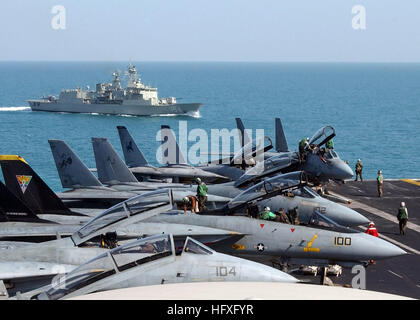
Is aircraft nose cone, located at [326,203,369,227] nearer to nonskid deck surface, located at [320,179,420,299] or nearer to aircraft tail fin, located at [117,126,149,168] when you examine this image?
nonskid deck surface, located at [320,179,420,299]

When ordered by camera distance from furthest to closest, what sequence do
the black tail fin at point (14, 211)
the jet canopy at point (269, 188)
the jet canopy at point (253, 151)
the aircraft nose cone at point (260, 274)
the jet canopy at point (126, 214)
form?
the jet canopy at point (253, 151) → the black tail fin at point (14, 211) → the jet canopy at point (269, 188) → the jet canopy at point (126, 214) → the aircraft nose cone at point (260, 274)

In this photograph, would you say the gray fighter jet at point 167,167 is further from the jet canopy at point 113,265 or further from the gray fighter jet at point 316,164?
the jet canopy at point 113,265

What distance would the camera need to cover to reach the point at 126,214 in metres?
15.3

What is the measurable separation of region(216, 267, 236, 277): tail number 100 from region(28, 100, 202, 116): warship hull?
3781 inches

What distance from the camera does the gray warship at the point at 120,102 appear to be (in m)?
109

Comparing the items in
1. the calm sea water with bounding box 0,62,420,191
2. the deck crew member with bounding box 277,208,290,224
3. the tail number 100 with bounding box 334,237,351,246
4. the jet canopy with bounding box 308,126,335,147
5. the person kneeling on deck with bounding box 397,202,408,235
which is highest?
the jet canopy with bounding box 308,126,335,147

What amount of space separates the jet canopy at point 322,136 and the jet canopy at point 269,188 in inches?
382

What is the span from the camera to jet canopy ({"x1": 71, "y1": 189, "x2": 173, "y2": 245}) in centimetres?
1515

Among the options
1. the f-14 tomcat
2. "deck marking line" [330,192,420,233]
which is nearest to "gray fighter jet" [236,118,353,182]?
"deck marking line" [330,192,420,233]

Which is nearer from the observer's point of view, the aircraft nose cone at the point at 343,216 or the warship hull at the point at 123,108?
the aircraft nose cone at the point at 343,216

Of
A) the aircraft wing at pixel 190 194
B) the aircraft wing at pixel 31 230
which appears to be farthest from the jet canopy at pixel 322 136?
the aircraft wing at pixel 31 230

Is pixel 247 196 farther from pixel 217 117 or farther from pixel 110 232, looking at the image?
pixel 217 117

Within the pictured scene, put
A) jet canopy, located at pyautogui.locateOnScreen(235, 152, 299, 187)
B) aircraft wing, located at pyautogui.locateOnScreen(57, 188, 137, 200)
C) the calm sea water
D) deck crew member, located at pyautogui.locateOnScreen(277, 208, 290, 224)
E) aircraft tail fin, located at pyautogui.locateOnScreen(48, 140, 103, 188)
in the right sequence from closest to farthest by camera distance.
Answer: deck crew member, located at pyautogui.locateOnScreen(277, 208, 290, 224) → jet canopy, located at pyautogui.locateOnScreen(235, 152, 299, 187) → aircraft wing, located at pyautogui.locateOnScreen(57, 188, 137, 200) → aircraft tail fin, located at pyautogui.locateOnScreen(48, 140, 103, 188) → the calm sea water
